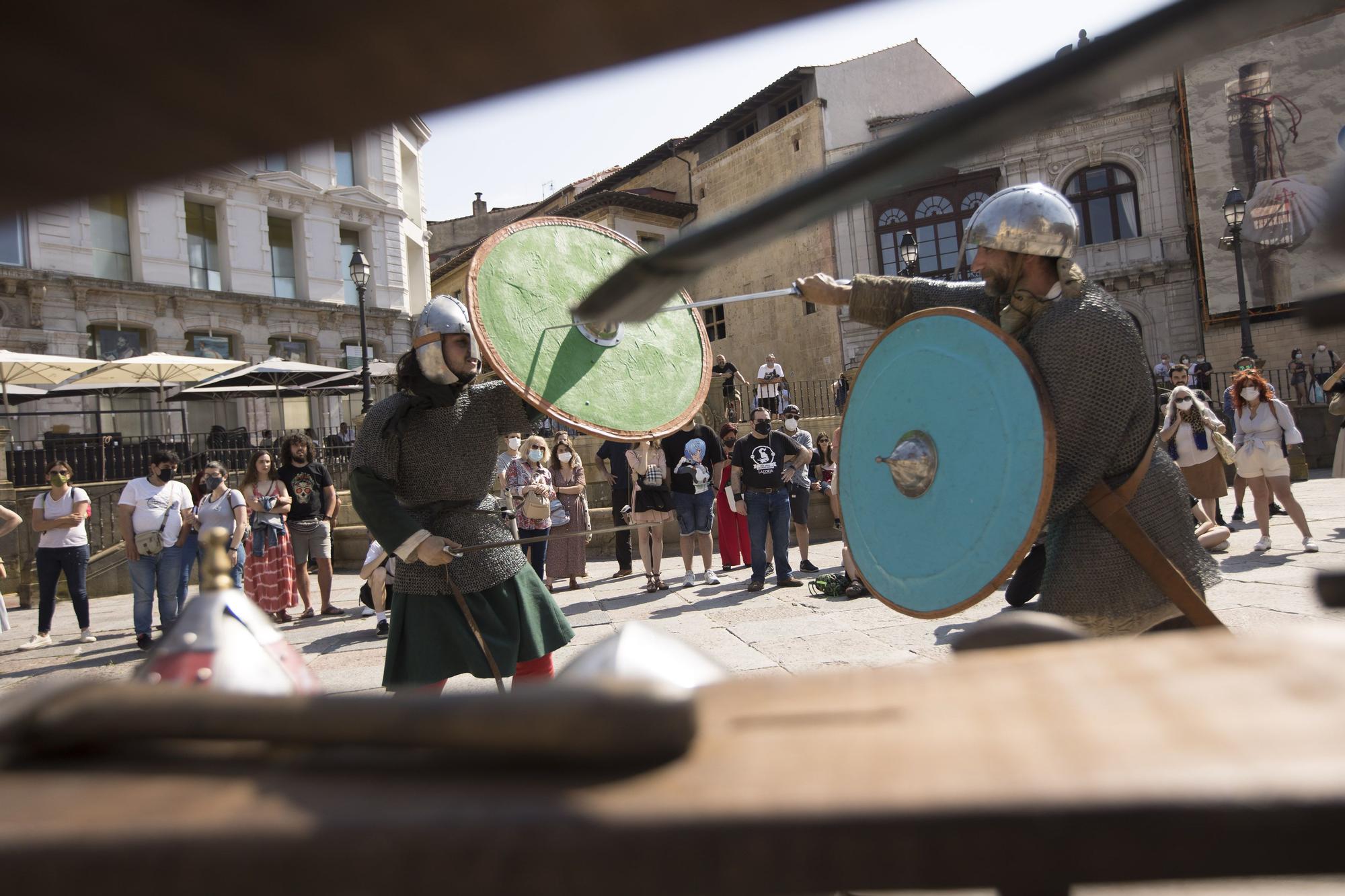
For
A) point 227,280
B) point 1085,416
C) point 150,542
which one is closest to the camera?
point 1085,416

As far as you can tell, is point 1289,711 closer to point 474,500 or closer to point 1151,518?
point 1151,518

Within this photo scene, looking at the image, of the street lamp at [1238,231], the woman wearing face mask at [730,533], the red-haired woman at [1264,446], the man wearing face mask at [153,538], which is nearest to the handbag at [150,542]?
the man wearing face mask at [153,538]

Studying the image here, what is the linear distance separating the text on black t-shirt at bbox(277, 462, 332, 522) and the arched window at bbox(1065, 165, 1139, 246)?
1986cm

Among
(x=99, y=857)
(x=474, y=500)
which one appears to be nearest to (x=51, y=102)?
(x=99, y=857)

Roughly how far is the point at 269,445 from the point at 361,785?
54.5 feet

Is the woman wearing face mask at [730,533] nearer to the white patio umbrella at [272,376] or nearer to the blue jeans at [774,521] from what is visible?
the blue jeans at [774,521]

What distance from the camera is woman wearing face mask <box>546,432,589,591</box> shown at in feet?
28.5

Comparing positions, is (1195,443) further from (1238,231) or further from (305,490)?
(1238,231)

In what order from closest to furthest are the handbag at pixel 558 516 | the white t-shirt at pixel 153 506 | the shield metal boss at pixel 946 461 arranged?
the shield metal boss at pixel 946 461, the white t-shirt at pixel 153 506, the handbag at pixel 558 516

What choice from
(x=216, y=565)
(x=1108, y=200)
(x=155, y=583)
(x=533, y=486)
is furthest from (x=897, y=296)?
(x=1108, y=200)

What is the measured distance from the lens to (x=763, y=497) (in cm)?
791

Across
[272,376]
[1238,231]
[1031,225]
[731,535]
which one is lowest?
[731,535]

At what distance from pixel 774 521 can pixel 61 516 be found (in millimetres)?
5950

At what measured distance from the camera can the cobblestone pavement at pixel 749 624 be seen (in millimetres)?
4914
